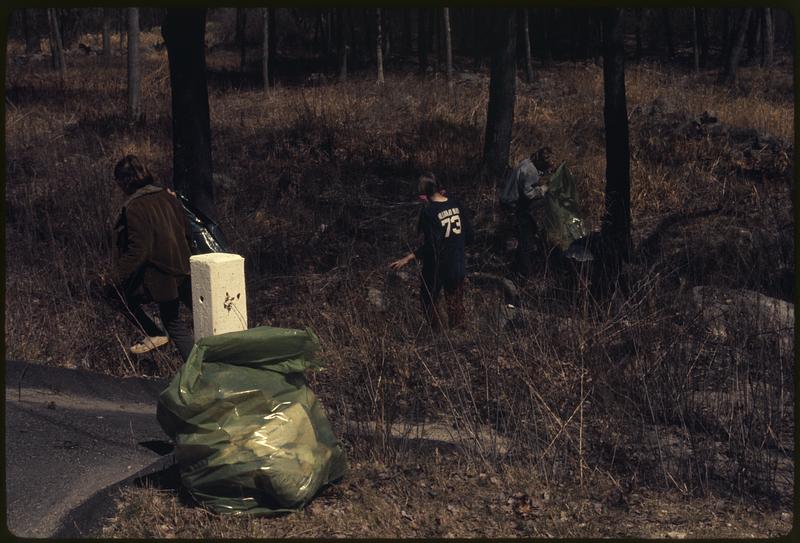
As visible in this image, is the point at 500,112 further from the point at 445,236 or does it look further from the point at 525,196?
the point at 445,236

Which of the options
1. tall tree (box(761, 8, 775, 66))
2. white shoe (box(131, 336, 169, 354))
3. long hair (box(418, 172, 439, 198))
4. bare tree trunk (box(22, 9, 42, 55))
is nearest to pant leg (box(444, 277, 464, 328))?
long hair (box(418, 172, 439, 198))

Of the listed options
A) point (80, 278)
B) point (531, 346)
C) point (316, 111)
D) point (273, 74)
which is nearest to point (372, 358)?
point (531, 346)

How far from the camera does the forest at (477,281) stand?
4.90 meters

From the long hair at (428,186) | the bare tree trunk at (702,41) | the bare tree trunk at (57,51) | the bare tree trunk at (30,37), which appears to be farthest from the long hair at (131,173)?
the bare tree trunk at (30,37)

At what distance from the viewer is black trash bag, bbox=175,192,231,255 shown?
6.78 meters

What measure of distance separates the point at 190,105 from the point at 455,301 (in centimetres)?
350

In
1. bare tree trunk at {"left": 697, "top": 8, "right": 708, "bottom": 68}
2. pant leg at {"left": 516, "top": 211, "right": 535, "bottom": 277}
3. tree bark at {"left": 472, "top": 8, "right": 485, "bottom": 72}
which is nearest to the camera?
pant leg at {"left": 516, "top": 211, "right": 535, "bottom": 277}

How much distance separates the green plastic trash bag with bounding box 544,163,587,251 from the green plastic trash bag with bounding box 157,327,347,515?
642 centimetres

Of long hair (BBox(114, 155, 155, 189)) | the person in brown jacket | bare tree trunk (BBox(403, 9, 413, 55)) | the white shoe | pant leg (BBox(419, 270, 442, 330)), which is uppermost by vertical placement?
bare tree trunk (BBox(403, 9, 413, 55))

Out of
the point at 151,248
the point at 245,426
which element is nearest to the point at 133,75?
the point at 151,248

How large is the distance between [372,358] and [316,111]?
1117 centimetres

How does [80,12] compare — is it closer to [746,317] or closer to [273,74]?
[273,74]

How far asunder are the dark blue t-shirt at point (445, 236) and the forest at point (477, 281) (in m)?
0.46

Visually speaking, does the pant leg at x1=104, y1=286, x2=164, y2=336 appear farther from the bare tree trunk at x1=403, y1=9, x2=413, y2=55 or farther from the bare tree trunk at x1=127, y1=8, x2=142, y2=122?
the bare tree trunk at x1=403, y1=9, x2=413, y2=55
